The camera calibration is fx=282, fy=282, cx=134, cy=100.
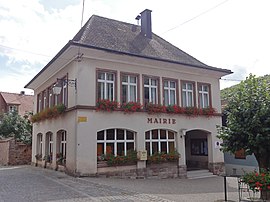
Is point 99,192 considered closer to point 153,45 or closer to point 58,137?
point 58,137

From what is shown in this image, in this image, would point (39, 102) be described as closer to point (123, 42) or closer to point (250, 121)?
point (123, 42)

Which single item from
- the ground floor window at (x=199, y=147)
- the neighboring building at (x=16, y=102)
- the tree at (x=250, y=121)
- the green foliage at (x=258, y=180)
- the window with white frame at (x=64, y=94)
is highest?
the neighboring building at (x=16, y=102)

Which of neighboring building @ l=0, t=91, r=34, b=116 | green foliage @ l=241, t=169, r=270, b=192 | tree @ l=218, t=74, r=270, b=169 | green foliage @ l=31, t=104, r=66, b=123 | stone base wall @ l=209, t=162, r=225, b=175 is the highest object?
neighboring building @ l=0, t=91, r=34, b=116

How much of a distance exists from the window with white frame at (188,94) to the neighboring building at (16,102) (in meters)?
29.1

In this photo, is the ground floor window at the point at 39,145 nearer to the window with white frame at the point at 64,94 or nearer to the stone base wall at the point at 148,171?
the window with white frame at the point at 64,94

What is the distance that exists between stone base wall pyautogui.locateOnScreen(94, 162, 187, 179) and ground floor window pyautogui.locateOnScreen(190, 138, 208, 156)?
4.00 m

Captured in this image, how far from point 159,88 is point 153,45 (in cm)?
365

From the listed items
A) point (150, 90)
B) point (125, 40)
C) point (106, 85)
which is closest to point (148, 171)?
point (150, 90)

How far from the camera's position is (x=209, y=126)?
18.0 m

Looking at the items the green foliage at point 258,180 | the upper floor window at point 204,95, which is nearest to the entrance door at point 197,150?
the upper floor window at point 204,95

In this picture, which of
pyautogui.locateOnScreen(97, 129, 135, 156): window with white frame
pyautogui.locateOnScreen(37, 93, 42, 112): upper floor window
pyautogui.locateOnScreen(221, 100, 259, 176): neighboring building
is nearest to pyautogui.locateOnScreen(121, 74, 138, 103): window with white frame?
pyautogui.locateOnScreen(97, 129, 135, 156): window with white frame

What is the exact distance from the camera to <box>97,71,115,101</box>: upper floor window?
14.3 metres

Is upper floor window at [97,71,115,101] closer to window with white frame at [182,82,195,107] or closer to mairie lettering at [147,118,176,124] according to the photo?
mairie lettering at [147,118,176,124]

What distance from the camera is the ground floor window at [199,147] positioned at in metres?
19.8
